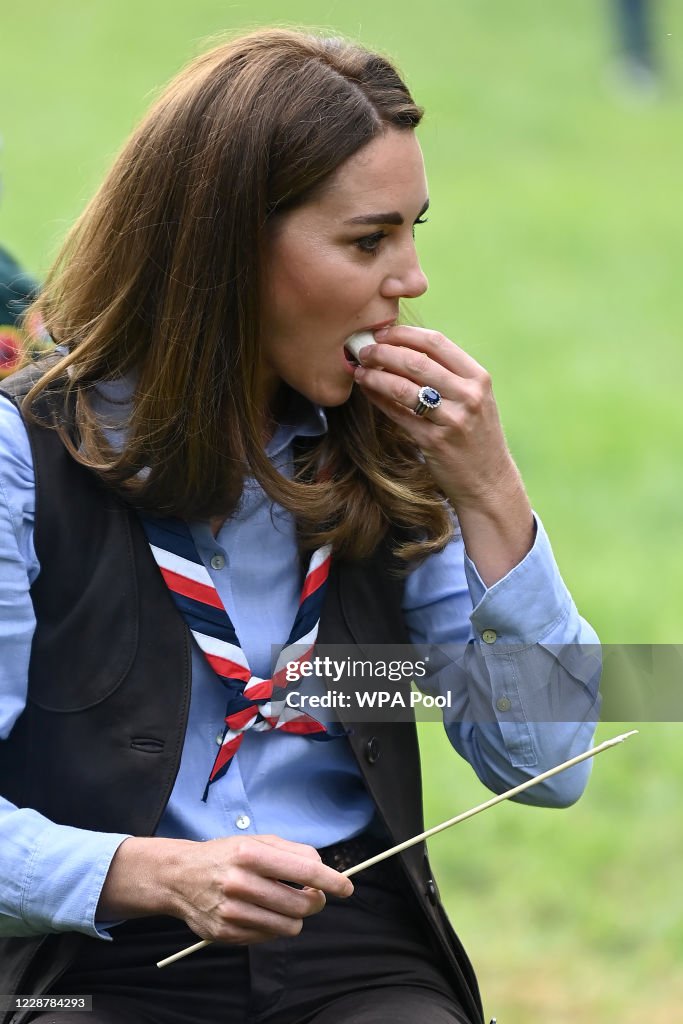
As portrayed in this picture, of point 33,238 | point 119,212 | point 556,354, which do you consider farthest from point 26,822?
point 33,238

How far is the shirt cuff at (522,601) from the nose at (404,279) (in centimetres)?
39

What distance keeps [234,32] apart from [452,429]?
2.42ft

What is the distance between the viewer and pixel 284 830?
7.40 feet

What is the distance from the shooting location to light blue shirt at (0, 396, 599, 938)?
6.91ft

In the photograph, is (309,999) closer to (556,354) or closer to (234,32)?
(234,32)

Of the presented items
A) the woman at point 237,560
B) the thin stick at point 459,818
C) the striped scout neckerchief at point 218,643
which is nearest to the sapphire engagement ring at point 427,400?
the woman at point 237,560

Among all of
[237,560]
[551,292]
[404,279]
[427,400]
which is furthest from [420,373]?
[551,292]

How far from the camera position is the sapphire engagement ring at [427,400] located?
2.23m

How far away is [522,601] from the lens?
2268 mm

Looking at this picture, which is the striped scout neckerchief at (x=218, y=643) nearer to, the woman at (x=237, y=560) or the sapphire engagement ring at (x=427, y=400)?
the woman at (x=237, y=560)

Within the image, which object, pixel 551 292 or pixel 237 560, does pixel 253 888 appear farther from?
pixel 551 292

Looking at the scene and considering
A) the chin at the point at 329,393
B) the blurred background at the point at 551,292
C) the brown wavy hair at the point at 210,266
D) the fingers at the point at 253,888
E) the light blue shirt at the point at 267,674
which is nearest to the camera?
the fingers at the point at 253,888

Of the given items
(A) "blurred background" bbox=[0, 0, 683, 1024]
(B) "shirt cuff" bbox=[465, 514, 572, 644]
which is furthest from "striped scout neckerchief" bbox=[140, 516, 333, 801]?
(A) "blurred background" bbox=[0, 0, 683, 1024]

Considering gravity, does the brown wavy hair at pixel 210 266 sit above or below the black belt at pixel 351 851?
above
